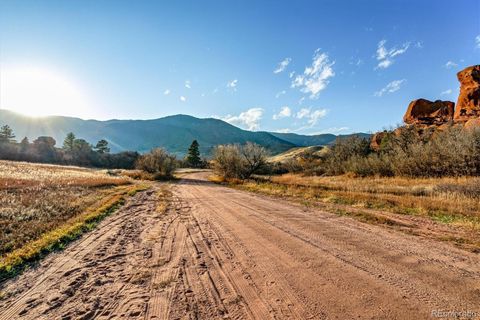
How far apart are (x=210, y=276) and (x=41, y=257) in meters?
4.41

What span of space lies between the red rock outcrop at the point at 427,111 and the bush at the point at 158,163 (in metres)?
59.5

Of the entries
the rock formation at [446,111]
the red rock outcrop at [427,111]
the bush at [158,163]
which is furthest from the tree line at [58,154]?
the red rock outcrop at [427,111]

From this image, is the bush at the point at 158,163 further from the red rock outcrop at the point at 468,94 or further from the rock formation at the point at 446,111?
the red rock outcrop at the point at 468,94

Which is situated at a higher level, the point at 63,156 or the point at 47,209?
the point at 63,156

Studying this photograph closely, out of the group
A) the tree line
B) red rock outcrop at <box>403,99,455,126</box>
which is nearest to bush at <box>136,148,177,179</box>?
the tree line

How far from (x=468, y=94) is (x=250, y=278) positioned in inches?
2824

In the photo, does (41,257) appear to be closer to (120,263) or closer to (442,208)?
(120,263)

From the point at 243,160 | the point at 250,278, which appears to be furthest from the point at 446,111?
the point at 250,278

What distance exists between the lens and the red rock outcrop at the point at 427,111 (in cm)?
6076

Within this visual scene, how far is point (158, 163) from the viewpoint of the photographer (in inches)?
1608

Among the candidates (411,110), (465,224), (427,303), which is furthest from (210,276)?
(411,110)

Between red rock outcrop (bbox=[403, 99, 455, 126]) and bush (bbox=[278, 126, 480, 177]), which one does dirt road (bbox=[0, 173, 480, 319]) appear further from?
red rock outcrop (bbox=[403, 99, 455, 126])

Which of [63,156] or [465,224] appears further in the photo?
[63,156]

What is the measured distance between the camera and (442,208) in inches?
448
